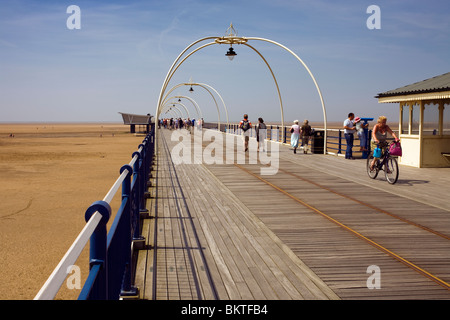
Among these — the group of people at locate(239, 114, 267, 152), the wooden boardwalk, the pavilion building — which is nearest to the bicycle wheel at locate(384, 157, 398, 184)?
the wooden boardwalk

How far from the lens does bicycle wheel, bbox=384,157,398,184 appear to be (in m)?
11.3

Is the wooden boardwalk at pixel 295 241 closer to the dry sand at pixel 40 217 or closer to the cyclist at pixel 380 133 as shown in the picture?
the cyclist at pixel 380 133

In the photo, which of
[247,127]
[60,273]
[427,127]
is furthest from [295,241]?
[247,127]

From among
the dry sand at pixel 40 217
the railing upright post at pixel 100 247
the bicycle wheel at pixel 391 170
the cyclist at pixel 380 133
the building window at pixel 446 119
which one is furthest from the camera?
the building window at pixel 446 119

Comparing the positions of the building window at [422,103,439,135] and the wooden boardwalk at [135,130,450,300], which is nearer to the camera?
the wooden boardwalk at [135,130,450,300]

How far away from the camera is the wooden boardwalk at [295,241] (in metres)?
4.50

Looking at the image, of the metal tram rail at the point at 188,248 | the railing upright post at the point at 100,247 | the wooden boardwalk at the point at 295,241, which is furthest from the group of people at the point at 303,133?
the railing upright post at the point at 100,247

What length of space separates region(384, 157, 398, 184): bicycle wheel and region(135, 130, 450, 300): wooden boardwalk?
0.21m

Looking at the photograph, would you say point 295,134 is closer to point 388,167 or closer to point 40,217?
point 388,167

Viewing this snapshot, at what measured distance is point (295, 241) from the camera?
6156mm

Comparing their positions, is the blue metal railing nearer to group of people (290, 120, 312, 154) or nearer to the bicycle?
the bicycle

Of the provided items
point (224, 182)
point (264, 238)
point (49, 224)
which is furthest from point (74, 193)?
point (264, 238)

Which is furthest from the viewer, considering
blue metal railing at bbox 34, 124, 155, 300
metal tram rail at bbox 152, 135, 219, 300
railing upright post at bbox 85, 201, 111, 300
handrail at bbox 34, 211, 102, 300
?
metal tram rail at bbox 152, 135, 219, 300

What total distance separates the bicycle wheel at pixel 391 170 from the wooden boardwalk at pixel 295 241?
0.70 feet
